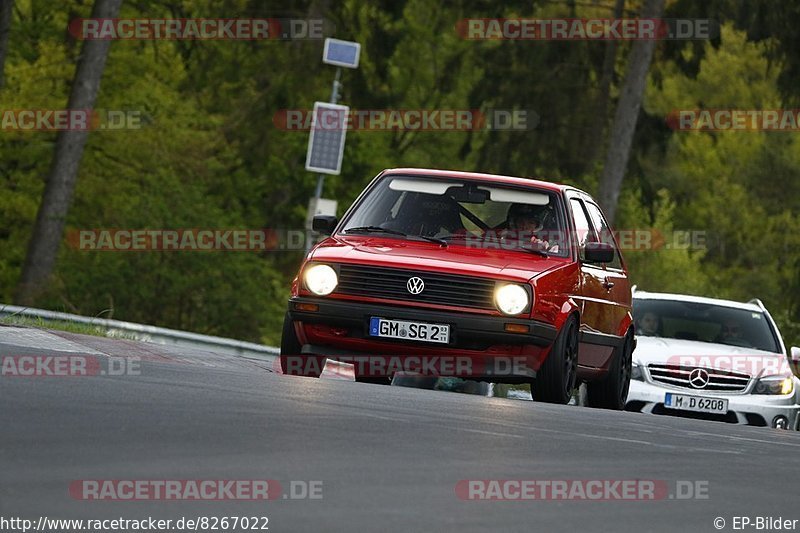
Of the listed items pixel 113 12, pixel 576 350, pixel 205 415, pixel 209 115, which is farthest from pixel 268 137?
pixel 205 415

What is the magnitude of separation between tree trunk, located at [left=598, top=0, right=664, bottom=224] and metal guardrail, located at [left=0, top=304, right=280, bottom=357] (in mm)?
17232

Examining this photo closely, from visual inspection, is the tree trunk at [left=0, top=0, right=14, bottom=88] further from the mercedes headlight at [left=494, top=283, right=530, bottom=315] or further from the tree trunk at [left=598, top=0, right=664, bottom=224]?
the mercedes headlight at [left=494, top=283, right=530, bottom=315]

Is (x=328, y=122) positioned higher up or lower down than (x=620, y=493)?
higher up

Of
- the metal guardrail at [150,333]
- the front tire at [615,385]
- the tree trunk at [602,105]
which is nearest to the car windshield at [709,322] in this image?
the front tire at [615,385]

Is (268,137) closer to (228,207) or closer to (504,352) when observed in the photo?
(228,207)

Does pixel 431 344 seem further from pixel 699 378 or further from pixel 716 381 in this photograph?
pixel 716 381

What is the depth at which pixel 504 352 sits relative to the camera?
13336mm

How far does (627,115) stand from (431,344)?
24396 mm

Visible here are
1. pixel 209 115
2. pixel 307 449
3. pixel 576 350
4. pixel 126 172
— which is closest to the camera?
pixel 307 449

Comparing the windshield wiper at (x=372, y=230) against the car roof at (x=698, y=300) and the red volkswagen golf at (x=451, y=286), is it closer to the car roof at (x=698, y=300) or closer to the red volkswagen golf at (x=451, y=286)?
the red volkswagen golf at (x=451, y=286)

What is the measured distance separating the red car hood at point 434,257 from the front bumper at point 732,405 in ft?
10.9

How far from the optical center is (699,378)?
17.2 metres

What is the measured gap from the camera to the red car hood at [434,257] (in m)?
13.3

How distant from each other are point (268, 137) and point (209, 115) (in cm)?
201
